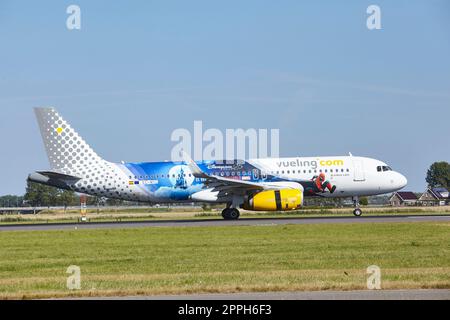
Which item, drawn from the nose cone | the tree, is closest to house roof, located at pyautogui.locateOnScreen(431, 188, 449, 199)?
the tree

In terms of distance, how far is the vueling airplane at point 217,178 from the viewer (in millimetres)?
49188

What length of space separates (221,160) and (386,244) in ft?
76.4

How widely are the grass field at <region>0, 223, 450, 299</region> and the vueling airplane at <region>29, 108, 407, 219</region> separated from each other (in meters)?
10.4

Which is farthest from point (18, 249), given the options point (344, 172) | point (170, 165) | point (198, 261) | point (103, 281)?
point (344, 172)

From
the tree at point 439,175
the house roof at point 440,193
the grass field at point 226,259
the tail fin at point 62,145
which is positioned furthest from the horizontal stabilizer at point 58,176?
the tree at point 439,175

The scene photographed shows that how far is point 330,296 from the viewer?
15945 mm

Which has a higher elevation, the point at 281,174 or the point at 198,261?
the point at 281,174

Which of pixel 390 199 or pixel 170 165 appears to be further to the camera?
pixel 390 199

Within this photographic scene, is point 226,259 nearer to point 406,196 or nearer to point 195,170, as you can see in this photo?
point 195,170

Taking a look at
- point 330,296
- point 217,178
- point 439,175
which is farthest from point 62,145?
point 439,175

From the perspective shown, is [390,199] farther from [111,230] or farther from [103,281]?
[103,281]

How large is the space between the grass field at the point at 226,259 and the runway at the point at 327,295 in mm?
719

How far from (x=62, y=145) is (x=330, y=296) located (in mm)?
39149

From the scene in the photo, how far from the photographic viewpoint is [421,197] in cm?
15538
